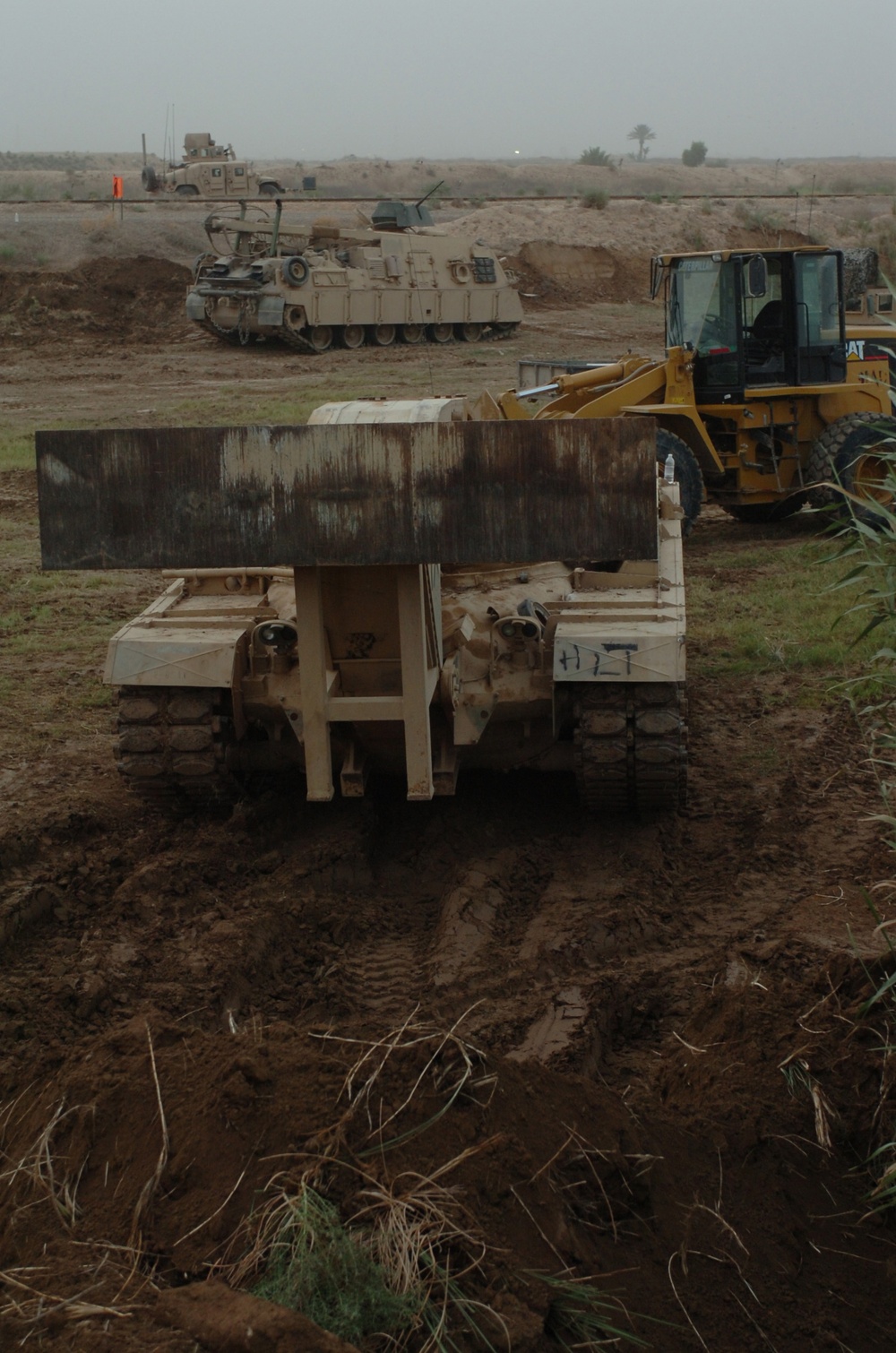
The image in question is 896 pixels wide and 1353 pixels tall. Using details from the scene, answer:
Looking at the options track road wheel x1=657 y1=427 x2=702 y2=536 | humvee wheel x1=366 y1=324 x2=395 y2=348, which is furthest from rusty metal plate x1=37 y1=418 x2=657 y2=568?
humvee wheel x1=366 y1=324 x2=395 y2=348

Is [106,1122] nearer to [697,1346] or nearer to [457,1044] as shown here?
[457,1044]

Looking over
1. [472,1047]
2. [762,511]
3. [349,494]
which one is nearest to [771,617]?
[762,511]

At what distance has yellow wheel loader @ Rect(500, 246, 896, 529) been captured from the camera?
1220 cm

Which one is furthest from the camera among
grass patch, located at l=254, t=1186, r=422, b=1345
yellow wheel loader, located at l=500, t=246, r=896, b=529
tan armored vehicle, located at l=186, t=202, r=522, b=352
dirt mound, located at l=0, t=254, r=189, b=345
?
dirt mound, located at l=0, t=254, r=189, b=345

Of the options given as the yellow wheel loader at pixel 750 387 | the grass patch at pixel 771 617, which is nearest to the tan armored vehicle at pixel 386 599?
the grass patch at pixel 771 617

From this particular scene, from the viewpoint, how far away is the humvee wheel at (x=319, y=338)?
2758 centimetres

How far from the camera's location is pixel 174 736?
6.34 metres

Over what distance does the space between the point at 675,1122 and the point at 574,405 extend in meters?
9.39

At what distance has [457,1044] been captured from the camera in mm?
3959

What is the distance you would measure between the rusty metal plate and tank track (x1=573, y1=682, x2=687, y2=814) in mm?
1299

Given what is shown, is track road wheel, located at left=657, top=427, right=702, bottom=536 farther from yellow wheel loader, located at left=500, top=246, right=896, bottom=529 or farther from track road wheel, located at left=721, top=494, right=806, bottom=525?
track road wheel, located at left=721, top=494, right=806, bottom=525

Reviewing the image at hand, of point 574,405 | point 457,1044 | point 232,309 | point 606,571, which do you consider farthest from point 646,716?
point 232,309

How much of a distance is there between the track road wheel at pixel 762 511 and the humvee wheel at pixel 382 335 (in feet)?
52.7

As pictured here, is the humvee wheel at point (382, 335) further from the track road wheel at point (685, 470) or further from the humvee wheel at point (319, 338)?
the track road wheel at point (685, 470)
